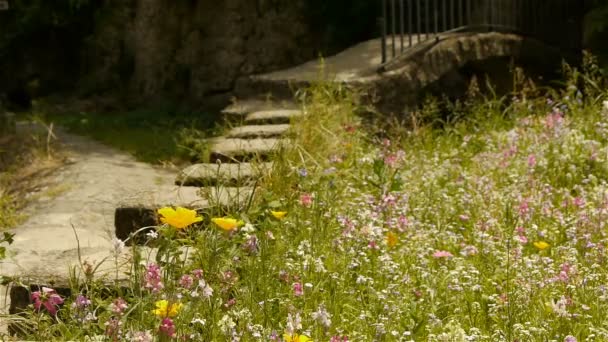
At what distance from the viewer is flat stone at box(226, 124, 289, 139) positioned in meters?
7.02

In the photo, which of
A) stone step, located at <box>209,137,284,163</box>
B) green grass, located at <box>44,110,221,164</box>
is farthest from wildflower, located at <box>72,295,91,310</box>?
green grass, located at <box>44,110,221,164</box>

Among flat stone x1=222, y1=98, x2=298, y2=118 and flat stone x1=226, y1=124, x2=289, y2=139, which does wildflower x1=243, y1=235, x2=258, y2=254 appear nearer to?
flat stone x1=226, y1=124, x2=289, y2=139

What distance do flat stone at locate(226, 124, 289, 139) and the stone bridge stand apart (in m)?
0.57

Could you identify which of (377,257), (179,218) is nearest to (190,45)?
(377,257)

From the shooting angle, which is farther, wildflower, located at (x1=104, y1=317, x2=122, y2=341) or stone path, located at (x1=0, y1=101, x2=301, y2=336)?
stone path, located at (x1=0, y1=101, x2=301, y2=336)

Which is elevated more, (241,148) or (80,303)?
(80,303)

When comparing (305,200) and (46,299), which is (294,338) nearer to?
(46,299)

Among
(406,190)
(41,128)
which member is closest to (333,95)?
(406,190)

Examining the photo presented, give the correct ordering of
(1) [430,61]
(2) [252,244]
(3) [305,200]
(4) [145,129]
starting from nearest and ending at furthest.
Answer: (2) [252,244] → (3) [305,200] → (1) [430,61] → (4) [145,129]

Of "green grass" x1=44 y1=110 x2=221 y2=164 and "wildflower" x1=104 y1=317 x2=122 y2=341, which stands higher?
"wildflower" x1=104 y1=317 x2=122 y2=341

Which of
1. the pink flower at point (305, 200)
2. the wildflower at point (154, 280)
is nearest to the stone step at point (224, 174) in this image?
the pink flower at point (305, 200)

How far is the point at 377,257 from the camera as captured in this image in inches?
176

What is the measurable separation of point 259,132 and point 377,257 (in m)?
2.74

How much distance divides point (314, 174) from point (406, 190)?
0.73 m
